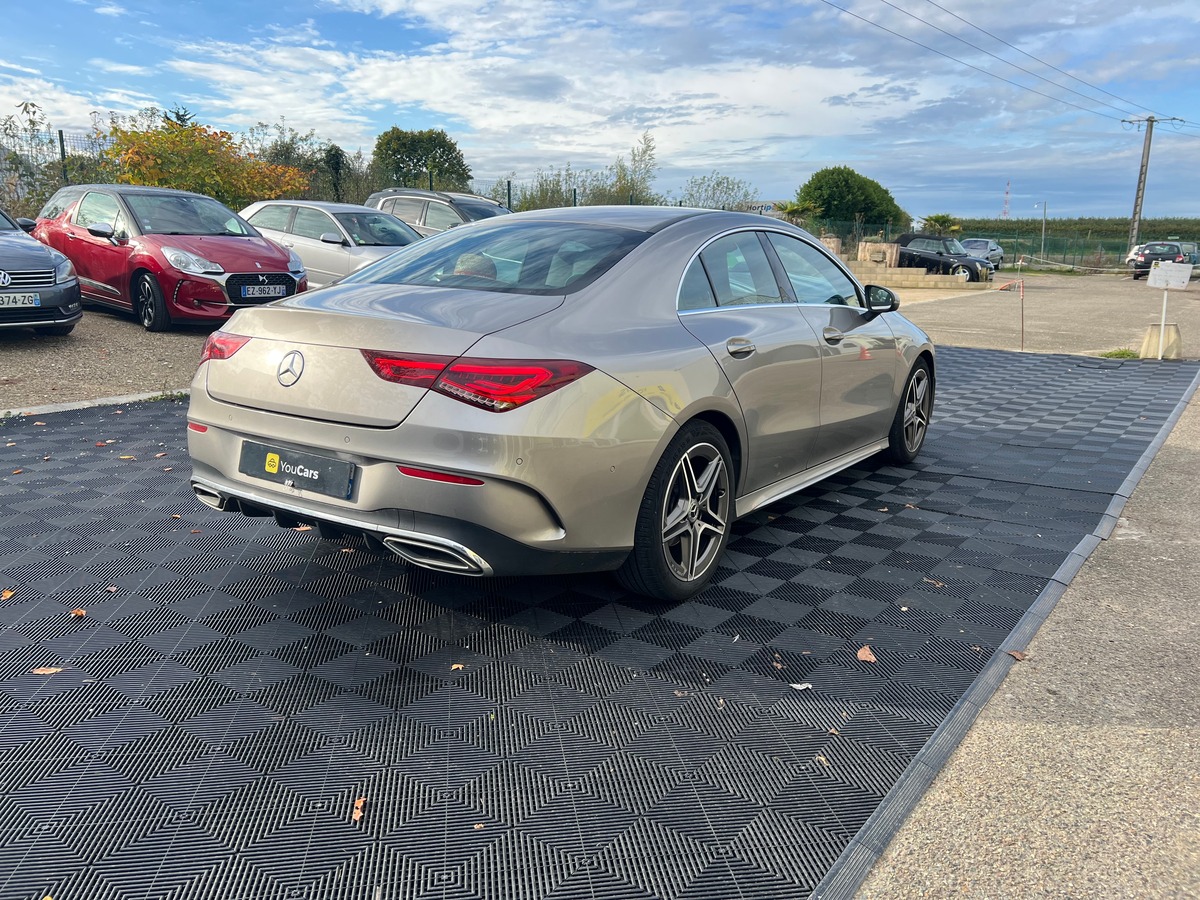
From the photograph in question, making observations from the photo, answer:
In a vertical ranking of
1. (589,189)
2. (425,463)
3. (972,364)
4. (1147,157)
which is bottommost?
(972,364)

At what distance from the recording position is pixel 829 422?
Answer: 4684 mm

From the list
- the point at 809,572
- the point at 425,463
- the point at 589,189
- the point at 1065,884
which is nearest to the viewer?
the point at 1065,884

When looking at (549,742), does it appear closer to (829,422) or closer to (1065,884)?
(1065,884)

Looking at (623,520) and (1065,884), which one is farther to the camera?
(623,520)

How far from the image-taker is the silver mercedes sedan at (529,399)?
116 inches

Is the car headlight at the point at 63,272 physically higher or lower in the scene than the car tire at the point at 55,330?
higher

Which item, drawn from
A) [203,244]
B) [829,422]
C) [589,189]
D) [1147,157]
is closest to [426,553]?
[829,422]

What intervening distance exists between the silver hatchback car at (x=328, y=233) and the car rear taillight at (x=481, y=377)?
9642 mm

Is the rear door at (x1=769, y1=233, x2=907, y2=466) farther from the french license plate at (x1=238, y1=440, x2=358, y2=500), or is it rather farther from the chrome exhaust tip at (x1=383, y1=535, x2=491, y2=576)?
the french license plate at (x1=238, y1=440, x2=358, y2=500)

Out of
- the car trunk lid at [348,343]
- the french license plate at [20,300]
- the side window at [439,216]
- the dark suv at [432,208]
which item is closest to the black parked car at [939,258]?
the dark suv at [432,208]

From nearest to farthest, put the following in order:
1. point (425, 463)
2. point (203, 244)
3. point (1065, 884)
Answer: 1. point (1065, 884)
2. point (425, 463)
3. point (203, 244)

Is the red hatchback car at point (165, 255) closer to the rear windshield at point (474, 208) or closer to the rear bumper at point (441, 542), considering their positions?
the rear windshield at point (474, 208)

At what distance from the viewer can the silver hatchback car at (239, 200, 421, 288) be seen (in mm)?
12258

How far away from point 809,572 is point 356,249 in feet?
31.6
